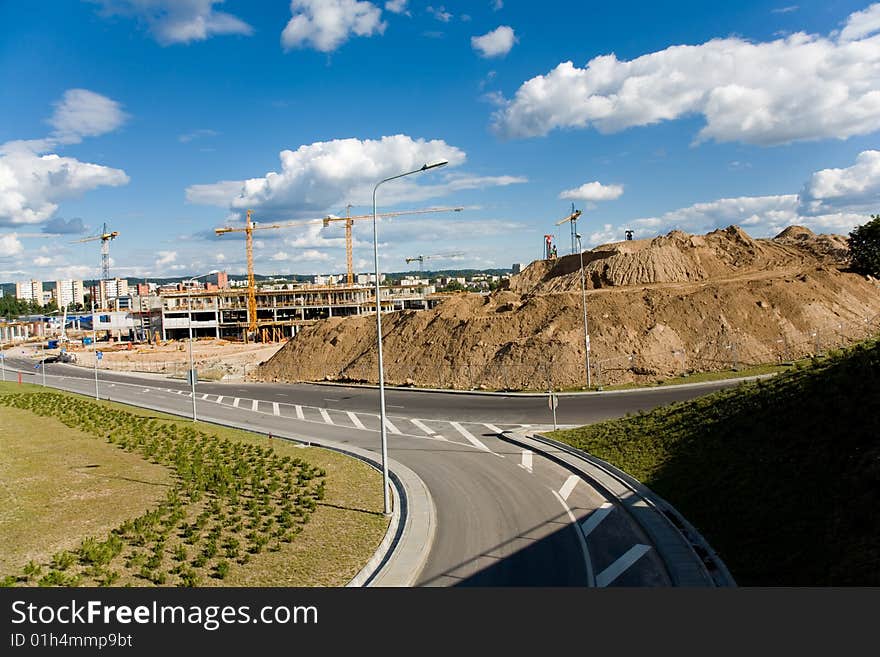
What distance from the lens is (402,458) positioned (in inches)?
969

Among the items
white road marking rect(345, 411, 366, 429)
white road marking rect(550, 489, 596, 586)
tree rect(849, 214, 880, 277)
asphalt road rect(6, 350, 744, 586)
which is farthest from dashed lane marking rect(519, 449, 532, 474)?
tree rect(849, 214, 880, 277)

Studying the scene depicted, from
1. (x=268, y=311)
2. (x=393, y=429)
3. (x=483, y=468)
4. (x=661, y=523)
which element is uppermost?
(x=268, y=311)

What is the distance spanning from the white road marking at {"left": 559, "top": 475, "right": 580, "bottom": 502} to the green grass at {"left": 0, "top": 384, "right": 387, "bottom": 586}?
578cm

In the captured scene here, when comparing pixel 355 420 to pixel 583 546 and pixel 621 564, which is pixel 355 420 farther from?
pixel 621 564

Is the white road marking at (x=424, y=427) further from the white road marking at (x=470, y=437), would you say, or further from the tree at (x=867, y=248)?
the tree at (x=867, y=248)

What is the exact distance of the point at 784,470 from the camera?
46.9 ft

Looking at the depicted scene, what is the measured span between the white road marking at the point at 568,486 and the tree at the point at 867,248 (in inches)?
1706

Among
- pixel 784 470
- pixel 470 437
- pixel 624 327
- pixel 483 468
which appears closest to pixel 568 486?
pixel 483 468

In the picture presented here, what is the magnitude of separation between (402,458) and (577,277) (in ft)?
129

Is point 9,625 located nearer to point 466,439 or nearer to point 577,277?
point 466,439

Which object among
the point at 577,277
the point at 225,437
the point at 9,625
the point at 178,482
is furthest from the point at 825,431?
the point at 577,277

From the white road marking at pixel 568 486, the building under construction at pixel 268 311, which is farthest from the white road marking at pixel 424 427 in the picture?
the building under construction at pixel 268 311

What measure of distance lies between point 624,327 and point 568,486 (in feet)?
82.4

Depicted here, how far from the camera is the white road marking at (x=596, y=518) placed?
602 inches
